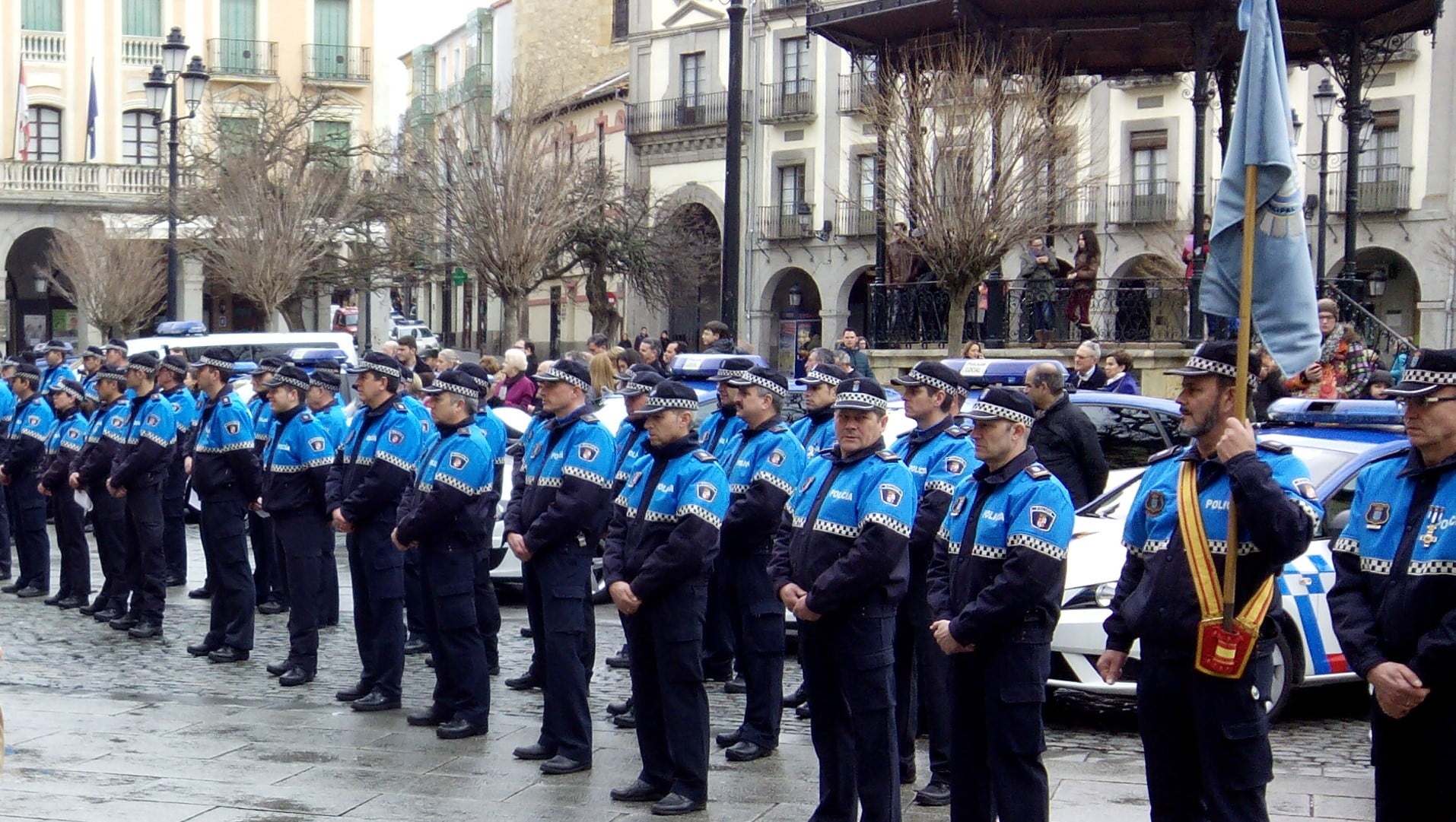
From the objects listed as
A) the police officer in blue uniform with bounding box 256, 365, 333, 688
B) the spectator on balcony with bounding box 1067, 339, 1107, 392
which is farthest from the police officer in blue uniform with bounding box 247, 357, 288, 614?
the spectator on balcony with bounding box 1067, 339, 1107, 392

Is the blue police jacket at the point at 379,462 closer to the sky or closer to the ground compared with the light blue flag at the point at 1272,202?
closer to the ground

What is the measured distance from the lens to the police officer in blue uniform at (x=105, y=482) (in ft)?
44.7

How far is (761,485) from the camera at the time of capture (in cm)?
976

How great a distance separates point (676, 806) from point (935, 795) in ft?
3.90

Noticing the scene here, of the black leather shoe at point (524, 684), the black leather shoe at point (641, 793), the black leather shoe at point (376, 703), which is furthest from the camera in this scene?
the black leather shoe at point (524, 684)

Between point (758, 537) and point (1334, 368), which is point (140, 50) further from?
point (758, 537)

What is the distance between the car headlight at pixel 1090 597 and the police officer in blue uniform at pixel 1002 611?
2.62 m

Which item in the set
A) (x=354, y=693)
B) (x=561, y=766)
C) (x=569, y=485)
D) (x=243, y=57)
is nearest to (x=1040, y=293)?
(x=354, y=693)

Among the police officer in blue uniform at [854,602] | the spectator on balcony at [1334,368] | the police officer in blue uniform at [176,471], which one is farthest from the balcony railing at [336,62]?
the police officer in blue uniform at [854,602]

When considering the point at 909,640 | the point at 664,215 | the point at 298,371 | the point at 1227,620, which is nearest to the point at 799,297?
the point at 664,215

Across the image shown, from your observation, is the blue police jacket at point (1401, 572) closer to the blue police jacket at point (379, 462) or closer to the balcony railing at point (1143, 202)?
the blue police jacket at point (379, 462)

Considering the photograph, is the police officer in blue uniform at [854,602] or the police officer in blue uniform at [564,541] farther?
the police officer in blue uniform at [564,541]

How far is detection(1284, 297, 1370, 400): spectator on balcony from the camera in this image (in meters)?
13.4

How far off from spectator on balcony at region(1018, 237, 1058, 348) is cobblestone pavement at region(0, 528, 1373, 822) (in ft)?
30.8
